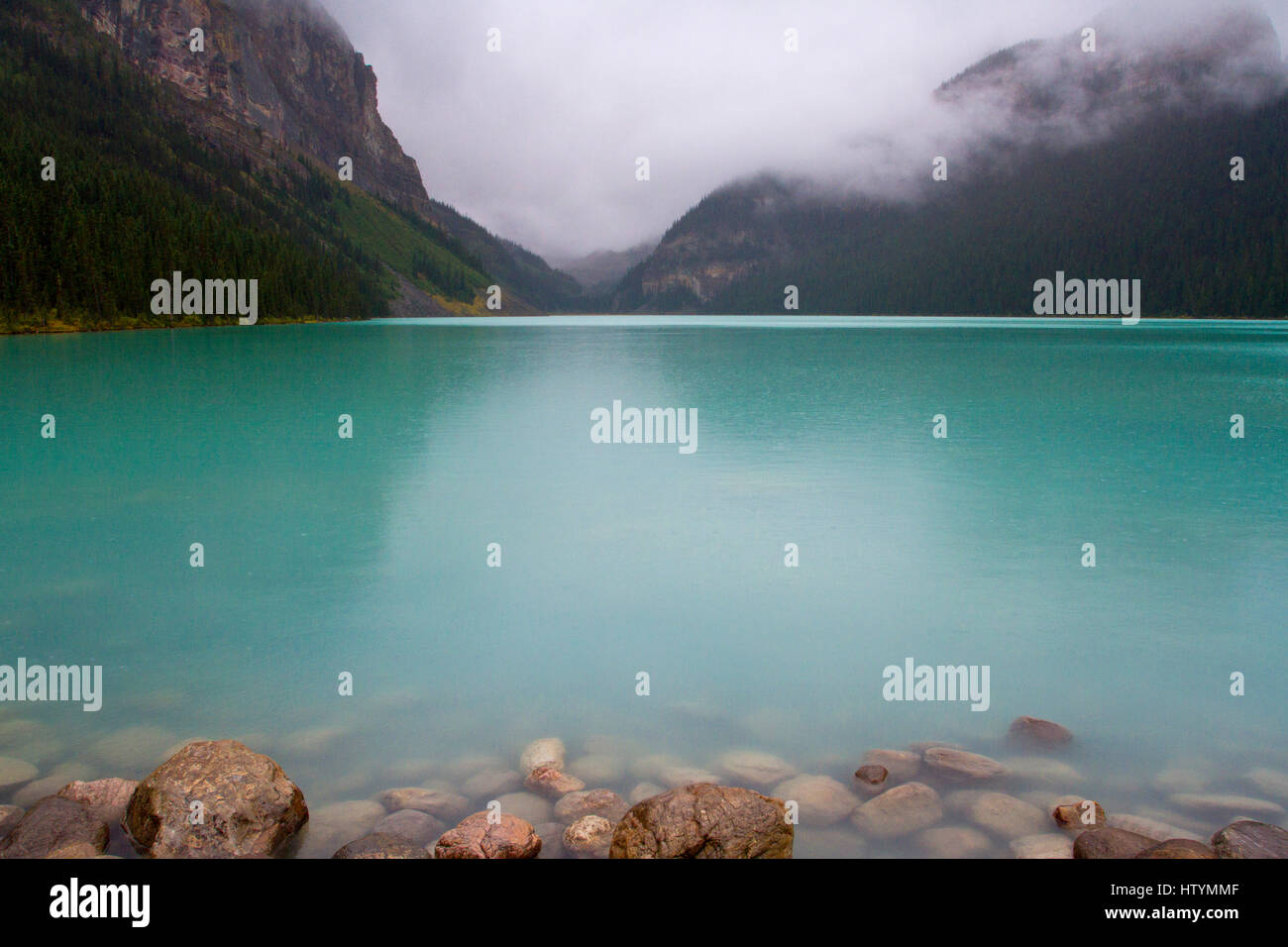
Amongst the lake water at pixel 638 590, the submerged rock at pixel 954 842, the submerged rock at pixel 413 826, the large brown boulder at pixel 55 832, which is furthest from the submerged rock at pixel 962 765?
the large brown boulder at pixel 55 832

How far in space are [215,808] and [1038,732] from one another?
24.9ft

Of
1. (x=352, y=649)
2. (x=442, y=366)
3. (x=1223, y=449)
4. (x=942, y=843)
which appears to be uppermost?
(x=442, y=366)

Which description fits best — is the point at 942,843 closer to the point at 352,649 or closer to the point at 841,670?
the point at 841,670

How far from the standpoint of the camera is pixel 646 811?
5.73 metres

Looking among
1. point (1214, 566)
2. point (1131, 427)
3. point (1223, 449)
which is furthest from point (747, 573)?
point (1131, 427)

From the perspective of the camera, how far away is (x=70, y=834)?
233 inches

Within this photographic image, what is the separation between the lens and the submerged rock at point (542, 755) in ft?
24.5

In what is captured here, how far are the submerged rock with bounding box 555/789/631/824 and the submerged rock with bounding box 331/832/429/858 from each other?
1274mm

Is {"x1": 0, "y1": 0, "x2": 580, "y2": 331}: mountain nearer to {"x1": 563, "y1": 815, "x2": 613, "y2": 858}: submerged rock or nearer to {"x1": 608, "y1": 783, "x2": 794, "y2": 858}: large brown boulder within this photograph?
{"x1": 563, "y1": 815, "x2": 613, "y2": 858}: submerged rock

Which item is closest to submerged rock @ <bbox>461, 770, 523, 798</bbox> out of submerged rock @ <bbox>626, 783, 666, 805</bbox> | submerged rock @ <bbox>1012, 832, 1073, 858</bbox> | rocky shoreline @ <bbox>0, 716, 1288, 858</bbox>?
rocky shoreline @ <bbox>0, 716, 1288, 858</bbox>

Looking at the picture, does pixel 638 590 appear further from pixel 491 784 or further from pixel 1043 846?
pixel 1043 846

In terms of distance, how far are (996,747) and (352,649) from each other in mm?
7693

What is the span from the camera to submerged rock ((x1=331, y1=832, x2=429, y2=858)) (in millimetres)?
5578
